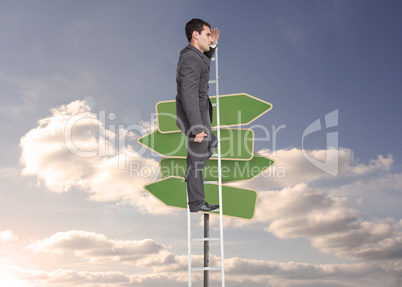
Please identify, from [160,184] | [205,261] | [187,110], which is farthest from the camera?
[160,184]

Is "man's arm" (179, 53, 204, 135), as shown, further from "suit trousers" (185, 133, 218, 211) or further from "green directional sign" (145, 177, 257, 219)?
"green directional sign" (145, 177, 257, 219)

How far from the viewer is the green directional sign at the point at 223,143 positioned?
21.4ft

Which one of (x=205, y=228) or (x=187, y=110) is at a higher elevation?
(x=187, y=110)

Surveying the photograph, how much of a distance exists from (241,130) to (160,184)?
1701mm

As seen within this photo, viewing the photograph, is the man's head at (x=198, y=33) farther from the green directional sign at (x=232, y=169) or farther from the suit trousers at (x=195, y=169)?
the green directional sign at (x=232, y=169)

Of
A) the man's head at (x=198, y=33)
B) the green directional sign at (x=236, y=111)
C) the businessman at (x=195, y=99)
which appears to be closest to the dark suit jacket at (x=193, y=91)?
the businessman at (x=195, y=99)

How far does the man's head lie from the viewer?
432cm

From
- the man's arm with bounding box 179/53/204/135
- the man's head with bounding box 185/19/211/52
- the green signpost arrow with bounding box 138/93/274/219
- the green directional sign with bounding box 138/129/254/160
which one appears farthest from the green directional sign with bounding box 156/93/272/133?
the man's arm with bounding box 179/53/204/135

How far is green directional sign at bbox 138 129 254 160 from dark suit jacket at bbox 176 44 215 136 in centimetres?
221

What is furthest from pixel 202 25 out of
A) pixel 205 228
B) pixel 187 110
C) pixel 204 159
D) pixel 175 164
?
pixel 205 228

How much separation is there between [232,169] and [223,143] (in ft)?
1.58

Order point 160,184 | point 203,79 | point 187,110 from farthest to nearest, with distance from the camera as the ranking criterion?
point 160,184
point 203,79
point 187,110

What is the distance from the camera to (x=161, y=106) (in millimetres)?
6910

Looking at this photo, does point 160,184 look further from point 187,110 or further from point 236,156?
point 187,110
